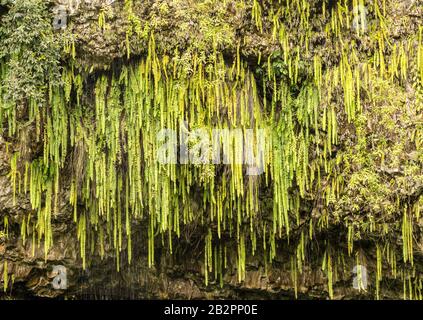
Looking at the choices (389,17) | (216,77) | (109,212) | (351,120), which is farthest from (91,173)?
(389,17)

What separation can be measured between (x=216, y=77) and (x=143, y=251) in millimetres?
2786

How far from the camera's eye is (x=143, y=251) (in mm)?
7879

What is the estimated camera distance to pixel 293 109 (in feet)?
22.9

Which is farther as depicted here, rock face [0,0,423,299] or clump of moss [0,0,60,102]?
rock face [0,0,423,299]

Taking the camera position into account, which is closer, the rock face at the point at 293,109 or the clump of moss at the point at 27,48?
the clump of moss at the point at 27,48

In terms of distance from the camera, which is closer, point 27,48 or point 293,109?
point 27,48

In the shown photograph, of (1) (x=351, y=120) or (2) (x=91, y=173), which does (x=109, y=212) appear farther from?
(1) (x=351, y=120)

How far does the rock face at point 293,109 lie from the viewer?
668cm

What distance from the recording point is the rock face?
6684 mm

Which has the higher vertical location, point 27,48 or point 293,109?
point 27,48
